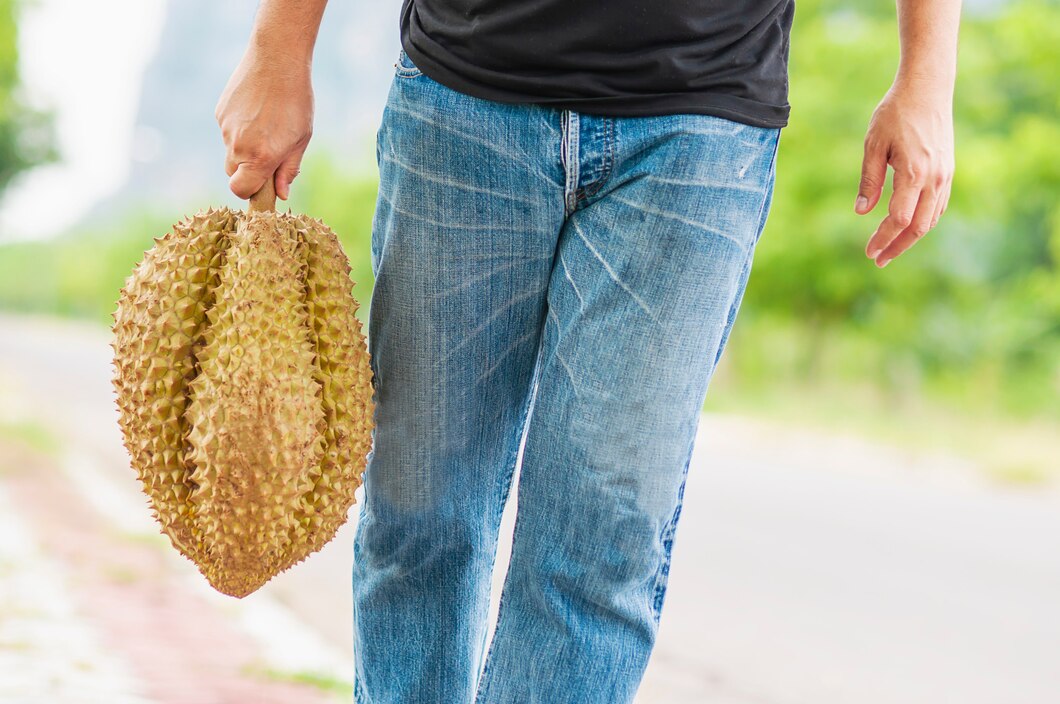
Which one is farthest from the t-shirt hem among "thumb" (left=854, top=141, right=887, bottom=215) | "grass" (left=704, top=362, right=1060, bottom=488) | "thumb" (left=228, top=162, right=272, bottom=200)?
"grass" (left=704, top=362, right=1060, bottom=488)

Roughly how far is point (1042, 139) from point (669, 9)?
11429 millimetres

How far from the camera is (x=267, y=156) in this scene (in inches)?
50.1

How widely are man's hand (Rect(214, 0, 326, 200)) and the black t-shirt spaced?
0.74 feet

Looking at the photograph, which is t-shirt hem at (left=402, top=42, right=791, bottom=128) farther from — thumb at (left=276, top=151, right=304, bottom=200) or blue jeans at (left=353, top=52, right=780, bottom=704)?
thumb at (left=276, top=151, right=304, bottom=200)

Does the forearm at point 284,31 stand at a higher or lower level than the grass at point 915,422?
higher

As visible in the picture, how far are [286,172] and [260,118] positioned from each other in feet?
0.25

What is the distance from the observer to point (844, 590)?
392 cm

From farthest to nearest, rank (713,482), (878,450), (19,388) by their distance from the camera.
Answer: (19,388)
(878,450)
(713,482)

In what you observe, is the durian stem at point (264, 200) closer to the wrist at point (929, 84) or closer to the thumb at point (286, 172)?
the thumb at point (286, 172)

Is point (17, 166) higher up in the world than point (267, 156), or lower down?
lower down

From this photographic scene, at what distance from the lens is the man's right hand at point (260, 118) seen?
127 centimetres

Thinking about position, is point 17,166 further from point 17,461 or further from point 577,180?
point 577,180

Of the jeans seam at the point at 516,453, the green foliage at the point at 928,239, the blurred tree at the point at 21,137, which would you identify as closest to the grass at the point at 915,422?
the green foliage at the point at 928,239

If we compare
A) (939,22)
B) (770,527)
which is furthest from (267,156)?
(770,527)
